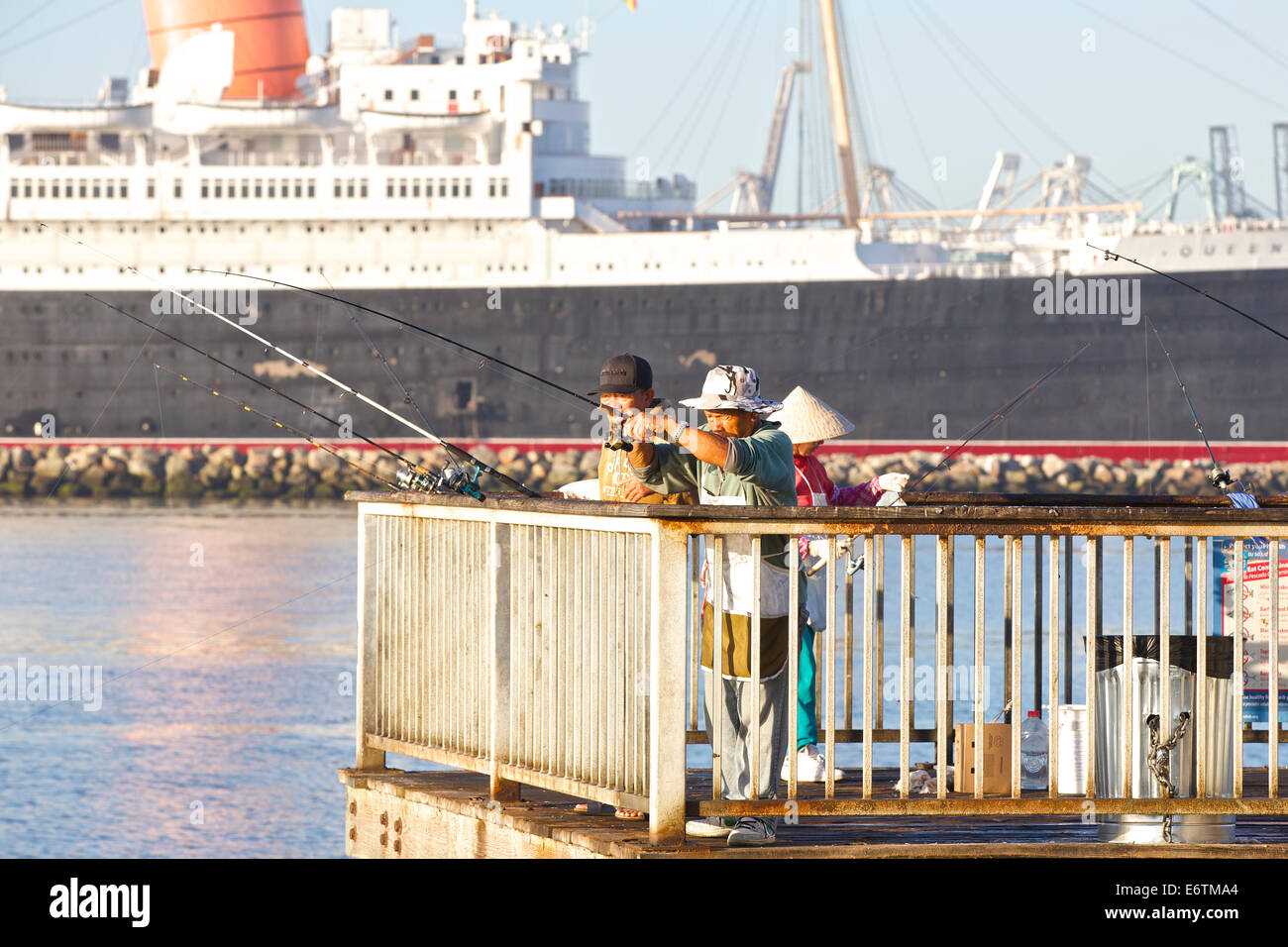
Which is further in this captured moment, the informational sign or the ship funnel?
the ship funnel

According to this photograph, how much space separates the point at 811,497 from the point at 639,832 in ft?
6.32

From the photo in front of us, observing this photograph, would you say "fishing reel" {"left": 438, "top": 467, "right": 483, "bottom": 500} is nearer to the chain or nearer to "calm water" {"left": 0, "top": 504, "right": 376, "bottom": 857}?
the chain

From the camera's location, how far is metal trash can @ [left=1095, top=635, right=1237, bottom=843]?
5.45 meters

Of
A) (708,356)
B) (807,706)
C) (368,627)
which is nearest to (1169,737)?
(807,706)

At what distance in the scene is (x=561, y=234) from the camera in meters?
50.8

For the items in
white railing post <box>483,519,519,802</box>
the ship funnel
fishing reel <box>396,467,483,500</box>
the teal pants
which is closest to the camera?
white railing post <box>483,519,519,802</box>

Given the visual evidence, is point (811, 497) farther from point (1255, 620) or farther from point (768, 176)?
point (768, 176)

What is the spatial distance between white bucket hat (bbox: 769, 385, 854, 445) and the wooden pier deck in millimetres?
1268

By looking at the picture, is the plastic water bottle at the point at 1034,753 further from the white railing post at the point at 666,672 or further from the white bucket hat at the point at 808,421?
the white railing post at the point at 666,672

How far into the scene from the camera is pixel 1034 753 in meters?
6.77

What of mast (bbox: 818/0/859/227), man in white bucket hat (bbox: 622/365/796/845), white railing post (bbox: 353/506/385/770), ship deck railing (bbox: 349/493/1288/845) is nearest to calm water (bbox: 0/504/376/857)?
white railing post (bbox: 353/506/385/770)

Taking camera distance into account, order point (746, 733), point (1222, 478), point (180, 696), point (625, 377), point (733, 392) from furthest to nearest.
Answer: point (180, 696) → point (1222, 478) → point (625, 377) → point (733, 392) → point (746, 733)
